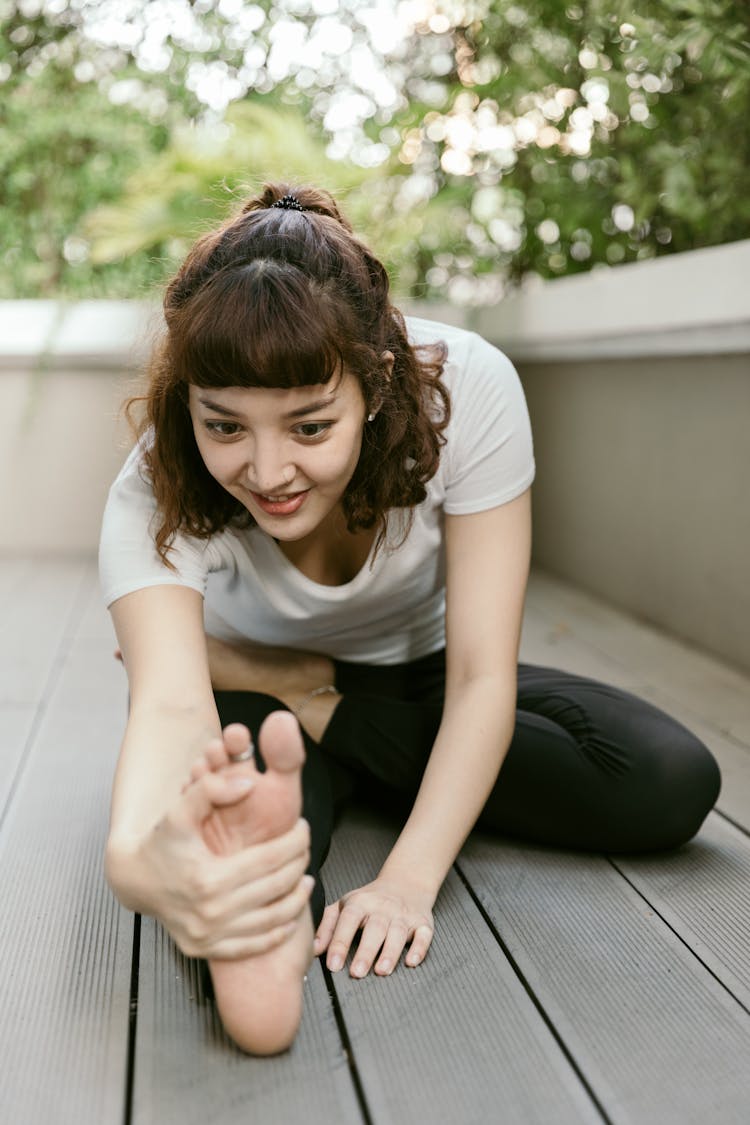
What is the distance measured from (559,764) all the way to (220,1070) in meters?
0.61

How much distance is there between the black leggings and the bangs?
0.49m

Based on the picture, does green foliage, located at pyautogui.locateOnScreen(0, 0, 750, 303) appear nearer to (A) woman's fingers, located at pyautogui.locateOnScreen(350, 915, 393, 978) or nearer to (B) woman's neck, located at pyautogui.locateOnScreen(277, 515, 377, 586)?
(B) woman's neck, located at pyautogui.locateOnScreen(277, 515, 377, 586)

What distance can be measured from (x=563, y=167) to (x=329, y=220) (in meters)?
2.33

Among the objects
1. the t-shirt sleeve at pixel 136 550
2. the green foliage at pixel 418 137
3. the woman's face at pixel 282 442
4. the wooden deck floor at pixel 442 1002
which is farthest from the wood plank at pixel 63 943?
the green foliage at pixel 418 137

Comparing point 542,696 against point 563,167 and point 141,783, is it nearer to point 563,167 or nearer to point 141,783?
point 141,783

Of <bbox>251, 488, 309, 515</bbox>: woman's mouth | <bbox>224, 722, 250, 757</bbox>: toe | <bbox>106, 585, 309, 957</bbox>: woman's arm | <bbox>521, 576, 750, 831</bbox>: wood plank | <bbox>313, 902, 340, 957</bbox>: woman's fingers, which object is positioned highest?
<bbox>251, 488, 309, 515</bbox>: woman's mouth

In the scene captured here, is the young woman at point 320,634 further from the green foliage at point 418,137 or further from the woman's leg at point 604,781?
the green foliage at point 418,137

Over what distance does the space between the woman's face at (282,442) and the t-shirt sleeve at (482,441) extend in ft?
0.63

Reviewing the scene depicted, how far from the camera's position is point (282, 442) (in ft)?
3.84

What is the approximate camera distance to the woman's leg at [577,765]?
1.47 metres

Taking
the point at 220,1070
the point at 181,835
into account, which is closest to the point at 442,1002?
the point at 220,1070

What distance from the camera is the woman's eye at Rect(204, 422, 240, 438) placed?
1.18 meters

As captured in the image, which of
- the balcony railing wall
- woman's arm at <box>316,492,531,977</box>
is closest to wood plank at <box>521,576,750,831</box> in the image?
the balcony railing wall

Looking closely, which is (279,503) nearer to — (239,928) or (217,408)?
(217,408)
